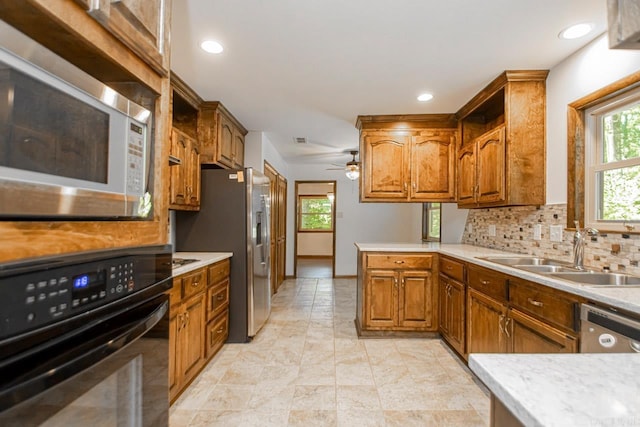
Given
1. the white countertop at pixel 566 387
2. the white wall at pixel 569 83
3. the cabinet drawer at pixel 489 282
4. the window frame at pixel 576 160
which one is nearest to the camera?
the white countertop at pixel 566 387

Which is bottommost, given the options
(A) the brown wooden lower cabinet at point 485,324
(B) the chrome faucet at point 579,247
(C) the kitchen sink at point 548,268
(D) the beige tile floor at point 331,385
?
(D) the beige tile floor at point 331,385

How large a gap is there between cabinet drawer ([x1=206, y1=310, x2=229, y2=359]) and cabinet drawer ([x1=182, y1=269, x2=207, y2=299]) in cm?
38

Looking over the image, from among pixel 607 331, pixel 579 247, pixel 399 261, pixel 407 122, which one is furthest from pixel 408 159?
pixel 607 331

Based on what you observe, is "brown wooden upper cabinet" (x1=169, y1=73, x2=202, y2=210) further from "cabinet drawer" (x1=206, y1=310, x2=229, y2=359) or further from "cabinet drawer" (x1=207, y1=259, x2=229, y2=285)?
"cabinet drawer" (x1=206, y1=310, x2=229, y2=359)

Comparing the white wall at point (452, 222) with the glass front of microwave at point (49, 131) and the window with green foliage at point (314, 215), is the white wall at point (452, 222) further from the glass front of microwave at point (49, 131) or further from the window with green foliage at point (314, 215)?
the window with green foliage at point (314, 215)

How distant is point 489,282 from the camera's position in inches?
85.0

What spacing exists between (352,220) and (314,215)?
141 inches

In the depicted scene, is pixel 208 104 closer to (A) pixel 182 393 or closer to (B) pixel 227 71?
(B) pixel 227 71

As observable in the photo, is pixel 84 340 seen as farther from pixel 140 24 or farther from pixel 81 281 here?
pixel 140 24

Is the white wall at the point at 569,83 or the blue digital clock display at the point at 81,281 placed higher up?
the white wall at the point at 569,83

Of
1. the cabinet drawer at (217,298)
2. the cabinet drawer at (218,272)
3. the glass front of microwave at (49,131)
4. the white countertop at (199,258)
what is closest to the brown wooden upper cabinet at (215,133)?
the white countertop at (199,258)

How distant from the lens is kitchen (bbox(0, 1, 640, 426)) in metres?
0.68

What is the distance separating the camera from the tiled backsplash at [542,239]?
1775 millimetres

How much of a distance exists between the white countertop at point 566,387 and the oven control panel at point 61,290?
86 cm
